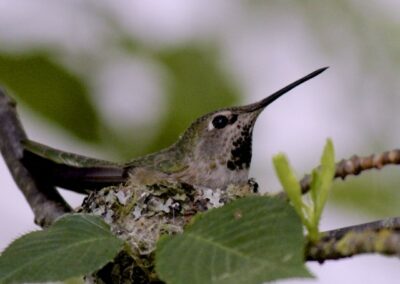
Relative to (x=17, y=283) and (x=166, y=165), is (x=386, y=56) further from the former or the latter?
(x=17, y=283)

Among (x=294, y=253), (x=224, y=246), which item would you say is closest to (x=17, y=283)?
(x=224, y=246)

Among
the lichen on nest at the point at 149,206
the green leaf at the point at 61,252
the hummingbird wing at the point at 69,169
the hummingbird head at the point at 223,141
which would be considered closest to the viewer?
the green leaf at the point at 61,252

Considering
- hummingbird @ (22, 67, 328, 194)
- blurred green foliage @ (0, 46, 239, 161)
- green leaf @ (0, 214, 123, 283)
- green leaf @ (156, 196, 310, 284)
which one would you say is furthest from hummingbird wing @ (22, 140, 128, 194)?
green leaf @ (156, 196, 310, 284)

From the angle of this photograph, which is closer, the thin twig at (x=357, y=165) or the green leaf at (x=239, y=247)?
the green leaf at (x=239, y=247)

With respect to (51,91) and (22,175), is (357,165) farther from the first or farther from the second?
(51,91)

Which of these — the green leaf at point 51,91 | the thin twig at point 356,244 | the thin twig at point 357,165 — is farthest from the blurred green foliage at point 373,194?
the thin twig at point 356,244

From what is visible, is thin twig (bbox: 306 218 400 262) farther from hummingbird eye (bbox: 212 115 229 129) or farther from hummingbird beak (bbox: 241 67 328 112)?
hummingbird eye (bbox: 212 115 229 129)

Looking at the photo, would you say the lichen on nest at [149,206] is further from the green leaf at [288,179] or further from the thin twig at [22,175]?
the green leaf at [288,179]
